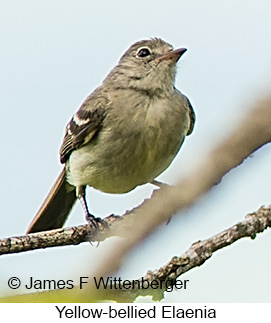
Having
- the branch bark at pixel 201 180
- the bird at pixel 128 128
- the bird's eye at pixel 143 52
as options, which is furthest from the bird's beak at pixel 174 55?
the branch bark at pixel 201 180

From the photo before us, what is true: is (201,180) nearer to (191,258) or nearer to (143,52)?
(191,258)

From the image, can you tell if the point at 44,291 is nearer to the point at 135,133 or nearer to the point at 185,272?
the point at 185,272

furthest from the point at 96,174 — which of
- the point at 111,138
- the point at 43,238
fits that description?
the point at 43,238

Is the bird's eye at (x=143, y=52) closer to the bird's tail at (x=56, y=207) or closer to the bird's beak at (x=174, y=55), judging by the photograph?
the bird's beak at (x=174, y=55)

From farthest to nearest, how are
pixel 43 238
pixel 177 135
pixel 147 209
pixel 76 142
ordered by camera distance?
pixel 76 142 < pixel 177 135 < pixel 43 238 < pixel 147 209

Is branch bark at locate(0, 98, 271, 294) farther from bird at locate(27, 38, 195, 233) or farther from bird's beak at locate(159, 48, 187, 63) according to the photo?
bird's beak at locate(159, 48, 187, 63)

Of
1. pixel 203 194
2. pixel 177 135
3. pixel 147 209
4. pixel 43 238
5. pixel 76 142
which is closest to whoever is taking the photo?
pixel 203 194
